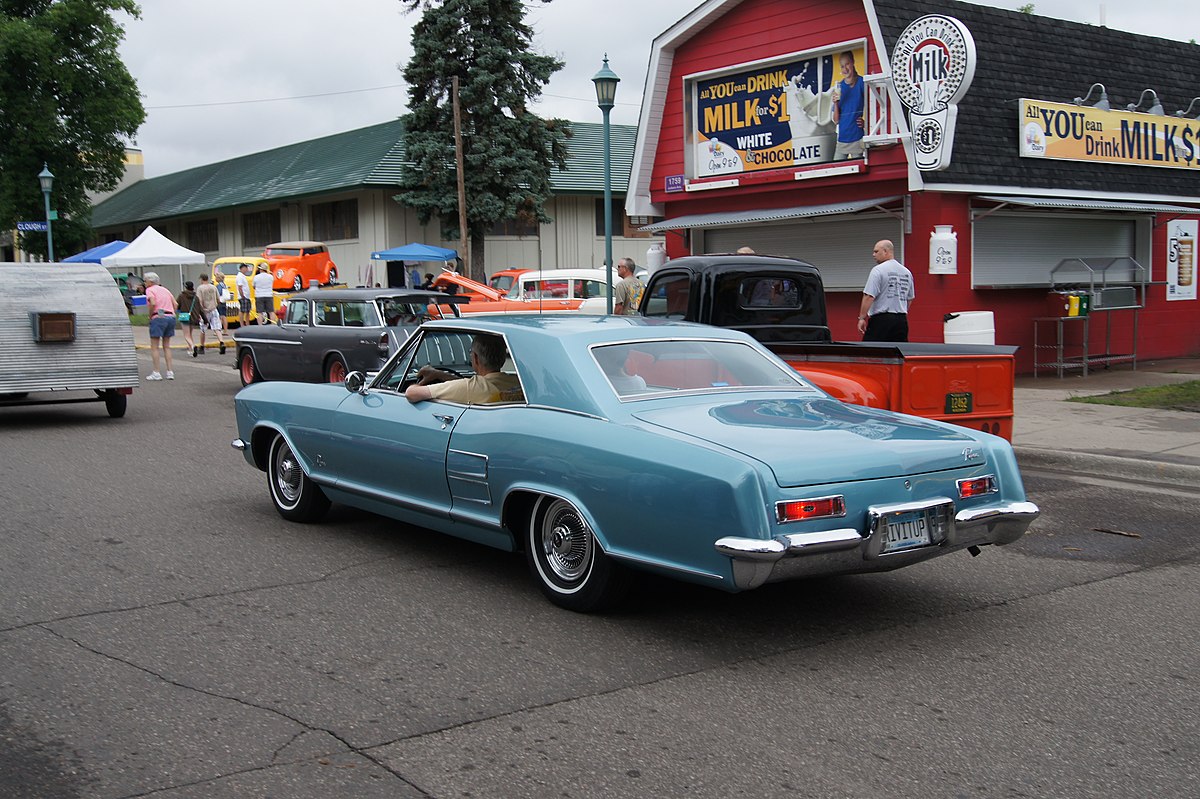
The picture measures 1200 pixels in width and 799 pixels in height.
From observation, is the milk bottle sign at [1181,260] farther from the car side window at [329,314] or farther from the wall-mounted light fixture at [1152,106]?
the car side window at [329,314]

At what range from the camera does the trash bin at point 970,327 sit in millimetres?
14961

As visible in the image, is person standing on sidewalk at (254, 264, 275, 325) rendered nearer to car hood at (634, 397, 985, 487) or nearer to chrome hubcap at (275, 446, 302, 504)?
chrome hubcap at (275, 446, 302, 504)

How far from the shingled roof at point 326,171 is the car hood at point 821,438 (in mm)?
29306

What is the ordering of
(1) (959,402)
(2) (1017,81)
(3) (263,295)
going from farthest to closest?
(3) (263,295)
(2) (1017,81)
(1) (959,402)

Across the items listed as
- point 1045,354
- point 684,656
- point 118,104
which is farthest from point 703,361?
point 118,104

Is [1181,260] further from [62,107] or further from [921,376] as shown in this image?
[62,107]

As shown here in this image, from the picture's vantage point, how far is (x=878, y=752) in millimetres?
3904

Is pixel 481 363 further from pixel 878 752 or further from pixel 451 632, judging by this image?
pixel 878 752

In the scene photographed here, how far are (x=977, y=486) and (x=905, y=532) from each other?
551mm

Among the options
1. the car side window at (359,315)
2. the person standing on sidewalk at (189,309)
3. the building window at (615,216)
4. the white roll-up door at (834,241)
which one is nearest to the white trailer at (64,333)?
the car side window at (359,315)

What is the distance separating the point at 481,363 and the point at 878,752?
3298mm

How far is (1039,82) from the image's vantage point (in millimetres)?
17062

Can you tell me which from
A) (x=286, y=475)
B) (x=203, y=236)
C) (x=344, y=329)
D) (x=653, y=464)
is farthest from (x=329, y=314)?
(x=203, y=236)

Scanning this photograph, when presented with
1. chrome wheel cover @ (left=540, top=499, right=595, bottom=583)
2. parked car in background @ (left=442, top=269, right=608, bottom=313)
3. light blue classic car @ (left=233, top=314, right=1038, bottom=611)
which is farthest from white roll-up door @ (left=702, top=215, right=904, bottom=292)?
chrome wheel cover @ (left=540, top=499, right=595, bottom=583)
